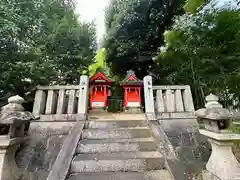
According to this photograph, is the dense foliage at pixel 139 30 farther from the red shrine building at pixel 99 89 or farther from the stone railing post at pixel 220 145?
the stone railing post at pixel 220 145

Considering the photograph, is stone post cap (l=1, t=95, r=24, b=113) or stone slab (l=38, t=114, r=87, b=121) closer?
stone post cap (l=1, t=95, r=24, b=113)

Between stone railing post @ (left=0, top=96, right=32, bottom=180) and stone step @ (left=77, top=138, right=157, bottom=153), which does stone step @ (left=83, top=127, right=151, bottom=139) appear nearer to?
stone step @ (left=77, top=138, right=157, bottom=153)

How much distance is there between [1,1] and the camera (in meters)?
3.25

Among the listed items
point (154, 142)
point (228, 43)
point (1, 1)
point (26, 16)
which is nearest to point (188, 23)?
point (228, 43)

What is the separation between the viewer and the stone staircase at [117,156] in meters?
2.39

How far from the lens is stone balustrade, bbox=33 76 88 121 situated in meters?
3.83

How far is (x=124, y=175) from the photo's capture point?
2375 millimetres

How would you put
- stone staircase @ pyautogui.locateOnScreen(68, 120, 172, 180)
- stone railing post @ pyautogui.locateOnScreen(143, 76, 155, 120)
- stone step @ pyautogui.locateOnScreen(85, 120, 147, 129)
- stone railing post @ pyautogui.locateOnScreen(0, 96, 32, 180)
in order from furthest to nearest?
stone railing post @ pyautogui.locateOnScreen(143, 76, 155, 120) → stone step @ pyautogui.locateOnScreen(85, 120, 147, 129) → stone staircase @ pyautogui.locateOnScreen(68, 120, 172, 180) → stone railing post @ pyautogui.locateOnScreen(0, 96, 32, 180)

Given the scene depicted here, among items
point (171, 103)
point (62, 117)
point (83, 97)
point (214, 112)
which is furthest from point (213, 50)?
point (62, 117)

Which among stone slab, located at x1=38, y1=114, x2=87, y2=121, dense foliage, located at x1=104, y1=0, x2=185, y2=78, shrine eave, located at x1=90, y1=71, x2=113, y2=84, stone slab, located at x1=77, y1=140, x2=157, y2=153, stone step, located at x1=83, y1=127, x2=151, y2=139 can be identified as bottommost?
stone slab, located at x1=77, y1=140, x2=157, y2=153

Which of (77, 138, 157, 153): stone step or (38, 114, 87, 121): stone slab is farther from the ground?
(38, 114, 87, 121): stone slab

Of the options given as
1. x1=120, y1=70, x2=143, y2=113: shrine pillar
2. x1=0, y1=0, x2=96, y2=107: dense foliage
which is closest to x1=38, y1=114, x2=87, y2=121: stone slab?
x1=0, y1=0, x2=96, y2=107: dense foliage

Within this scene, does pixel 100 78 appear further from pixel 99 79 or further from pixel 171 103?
pixel 171 103

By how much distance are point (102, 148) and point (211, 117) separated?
1.98 metres
